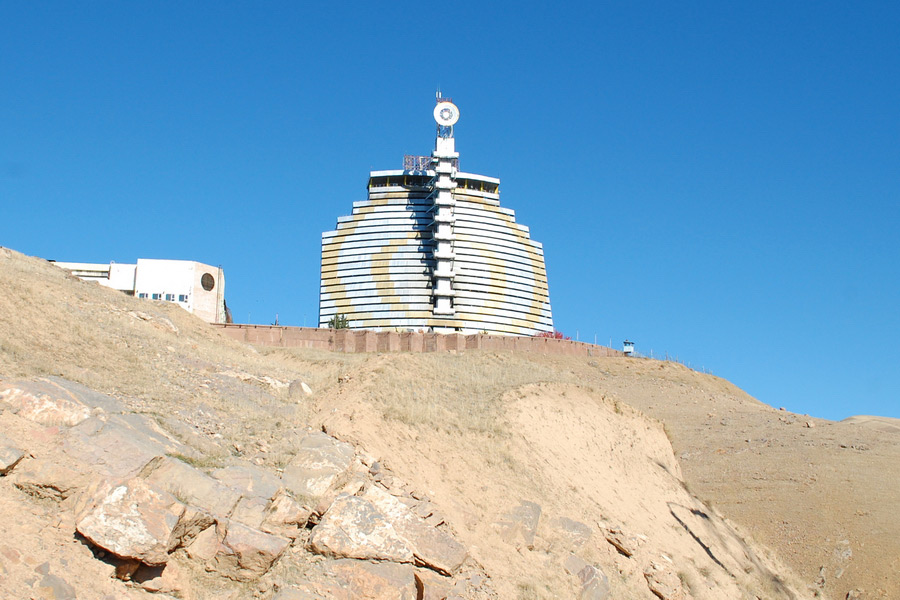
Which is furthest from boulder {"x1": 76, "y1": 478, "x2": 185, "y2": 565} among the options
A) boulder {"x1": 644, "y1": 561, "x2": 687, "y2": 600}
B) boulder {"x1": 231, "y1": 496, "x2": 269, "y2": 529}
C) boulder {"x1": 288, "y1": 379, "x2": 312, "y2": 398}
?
boulder {"x1": 644, "y1": 561, "x2": 687, "y2": 600}

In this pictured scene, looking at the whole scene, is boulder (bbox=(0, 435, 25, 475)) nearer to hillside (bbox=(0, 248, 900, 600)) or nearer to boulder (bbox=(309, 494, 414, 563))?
hillside (bbox=(0, 248, 900, 600))

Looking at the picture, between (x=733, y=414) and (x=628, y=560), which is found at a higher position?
(x=733, y=414)

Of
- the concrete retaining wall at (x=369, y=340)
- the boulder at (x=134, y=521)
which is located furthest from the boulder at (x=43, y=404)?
the concrete retaining wall at (x=369, y=340)

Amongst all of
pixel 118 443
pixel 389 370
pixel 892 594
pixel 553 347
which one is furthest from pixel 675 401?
pixel 118 443

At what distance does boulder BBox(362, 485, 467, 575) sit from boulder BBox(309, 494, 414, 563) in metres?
0.21

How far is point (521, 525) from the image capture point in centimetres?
1582

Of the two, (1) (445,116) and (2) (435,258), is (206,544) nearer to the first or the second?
(2) (435,258)

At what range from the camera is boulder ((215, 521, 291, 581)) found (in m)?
12.0

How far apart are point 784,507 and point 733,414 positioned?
40.6 ft

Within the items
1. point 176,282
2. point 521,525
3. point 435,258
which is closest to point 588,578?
point 521,525

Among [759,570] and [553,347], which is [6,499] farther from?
[553,347]

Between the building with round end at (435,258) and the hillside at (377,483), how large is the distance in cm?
4378

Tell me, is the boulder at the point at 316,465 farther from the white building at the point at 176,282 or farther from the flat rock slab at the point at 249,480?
the white building at the point at 176,282

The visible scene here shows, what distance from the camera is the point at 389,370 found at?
20812 millimetres
